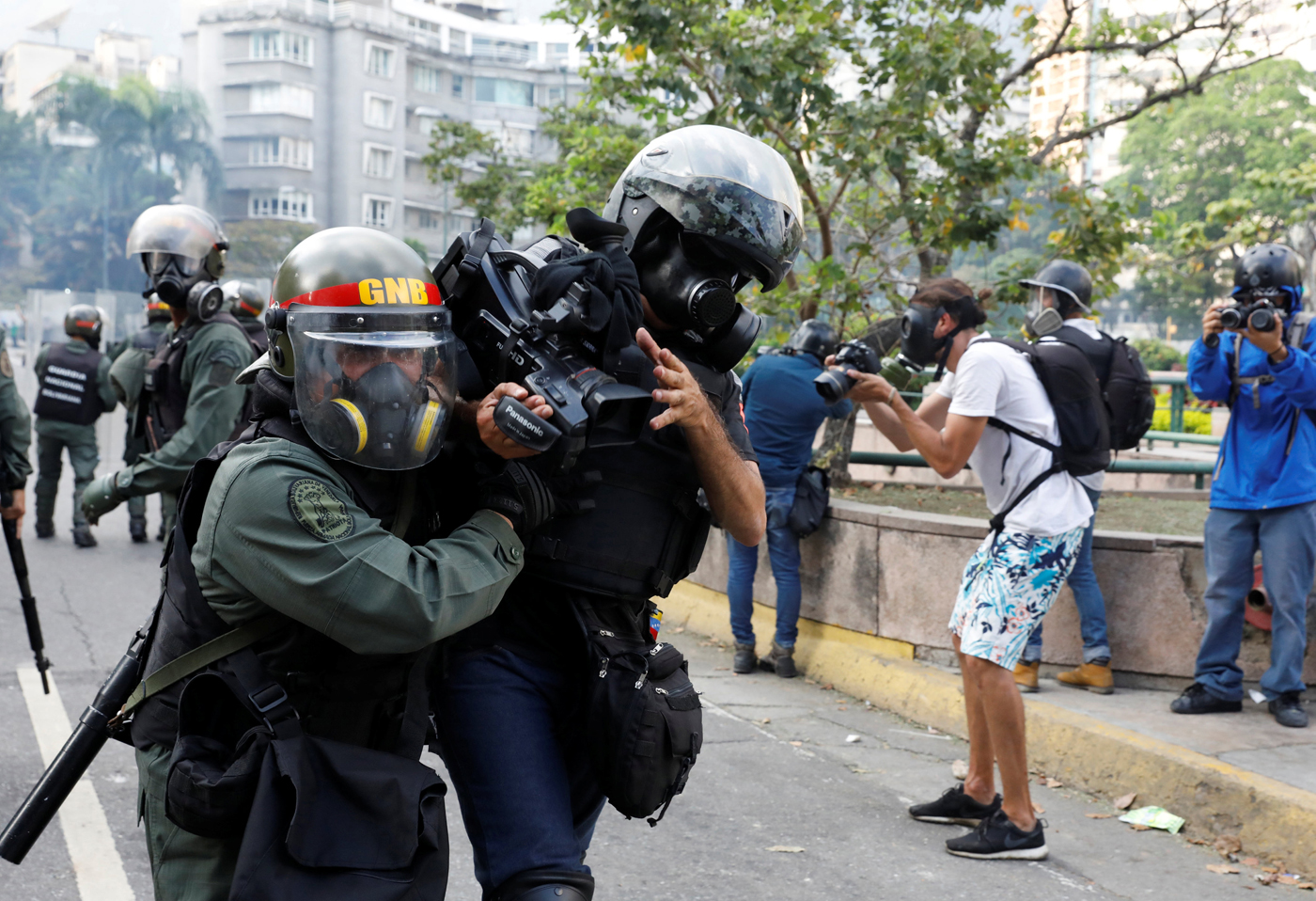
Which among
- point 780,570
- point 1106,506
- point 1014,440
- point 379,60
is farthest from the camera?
point 379,60

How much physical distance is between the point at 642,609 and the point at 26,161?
69.4m

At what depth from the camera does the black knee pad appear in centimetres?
212

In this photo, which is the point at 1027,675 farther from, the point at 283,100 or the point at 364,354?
the point at 283,100

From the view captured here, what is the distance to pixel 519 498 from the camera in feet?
6.89

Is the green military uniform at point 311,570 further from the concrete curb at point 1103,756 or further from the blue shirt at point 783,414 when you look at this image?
the blue shirt at point 783,414

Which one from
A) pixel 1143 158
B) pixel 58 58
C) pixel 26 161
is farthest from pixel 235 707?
pixel 58 58

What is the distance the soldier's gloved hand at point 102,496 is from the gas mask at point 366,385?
8.81 ft

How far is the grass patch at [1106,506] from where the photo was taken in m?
7.80

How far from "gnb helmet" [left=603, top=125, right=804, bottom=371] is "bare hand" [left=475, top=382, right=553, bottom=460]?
510mm

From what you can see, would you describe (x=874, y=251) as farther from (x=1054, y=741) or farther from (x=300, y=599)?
(x=300, y=599)

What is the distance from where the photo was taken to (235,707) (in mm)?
2000

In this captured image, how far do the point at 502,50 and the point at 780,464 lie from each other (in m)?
77.7

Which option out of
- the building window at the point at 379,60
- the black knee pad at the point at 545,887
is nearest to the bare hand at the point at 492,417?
the black knee pad at the point at 545,887

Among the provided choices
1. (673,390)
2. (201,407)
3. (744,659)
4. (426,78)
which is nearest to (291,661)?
(673,390)
